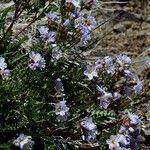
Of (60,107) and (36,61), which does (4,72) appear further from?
(60,107)

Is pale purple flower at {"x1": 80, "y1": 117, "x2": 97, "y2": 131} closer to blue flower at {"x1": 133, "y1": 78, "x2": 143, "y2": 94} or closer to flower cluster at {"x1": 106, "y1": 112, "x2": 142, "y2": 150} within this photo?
flower cluster at {"x1": 106, "y1": 112, "x2": 142, "y2": 150}

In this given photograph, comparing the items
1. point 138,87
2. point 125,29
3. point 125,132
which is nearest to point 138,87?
point 138,87

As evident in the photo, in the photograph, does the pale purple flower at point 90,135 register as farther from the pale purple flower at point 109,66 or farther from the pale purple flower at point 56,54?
the pale purple flower at point 56,54

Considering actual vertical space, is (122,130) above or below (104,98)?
below

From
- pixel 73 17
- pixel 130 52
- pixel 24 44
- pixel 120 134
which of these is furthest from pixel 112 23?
pixel 120 134

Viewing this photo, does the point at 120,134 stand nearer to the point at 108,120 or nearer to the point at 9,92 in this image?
the point at 108,120

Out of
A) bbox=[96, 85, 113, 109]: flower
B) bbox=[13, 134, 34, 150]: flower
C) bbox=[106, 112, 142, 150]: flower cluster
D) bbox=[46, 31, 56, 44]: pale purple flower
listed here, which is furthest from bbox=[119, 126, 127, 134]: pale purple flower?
bbox=[46, 31, 56, 44]: pale purple flower

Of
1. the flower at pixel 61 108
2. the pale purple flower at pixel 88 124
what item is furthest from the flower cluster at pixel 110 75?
the flower at pixel 61 108

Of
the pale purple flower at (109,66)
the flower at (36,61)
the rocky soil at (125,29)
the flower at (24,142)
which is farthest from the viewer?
the rocky soil at (125,29)
